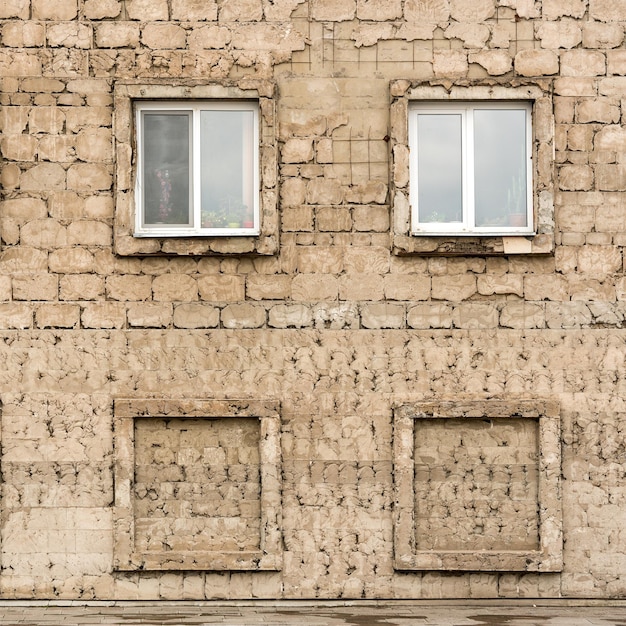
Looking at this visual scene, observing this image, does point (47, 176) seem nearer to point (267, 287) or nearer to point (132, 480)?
point (267, 287)

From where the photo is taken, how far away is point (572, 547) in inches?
395

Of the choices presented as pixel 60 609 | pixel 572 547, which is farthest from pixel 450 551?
pixel 60 609

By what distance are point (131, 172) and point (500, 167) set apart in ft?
11.1

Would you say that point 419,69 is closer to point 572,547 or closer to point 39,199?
point 39,199

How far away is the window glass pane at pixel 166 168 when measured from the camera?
33.7ft

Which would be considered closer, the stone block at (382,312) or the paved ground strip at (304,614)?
the paved ground strip at (304,614)

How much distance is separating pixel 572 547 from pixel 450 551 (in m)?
1.10

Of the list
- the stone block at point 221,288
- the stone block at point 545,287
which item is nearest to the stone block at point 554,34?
the stone block at point 545,287

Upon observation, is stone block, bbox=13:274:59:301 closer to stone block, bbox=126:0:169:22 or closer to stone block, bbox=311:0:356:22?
stone block, bbox=126:0:169:22

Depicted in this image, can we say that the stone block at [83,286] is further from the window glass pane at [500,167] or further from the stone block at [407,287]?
the window glass pane at [500,167]

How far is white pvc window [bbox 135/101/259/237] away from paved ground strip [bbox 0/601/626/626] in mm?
3392

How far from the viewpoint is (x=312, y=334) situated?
10.1 m

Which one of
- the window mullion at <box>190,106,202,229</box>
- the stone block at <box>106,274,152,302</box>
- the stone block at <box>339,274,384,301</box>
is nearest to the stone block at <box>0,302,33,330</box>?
the stone block at <box>106,274,152,302</box>

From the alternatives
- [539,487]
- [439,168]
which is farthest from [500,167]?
[539,487]
